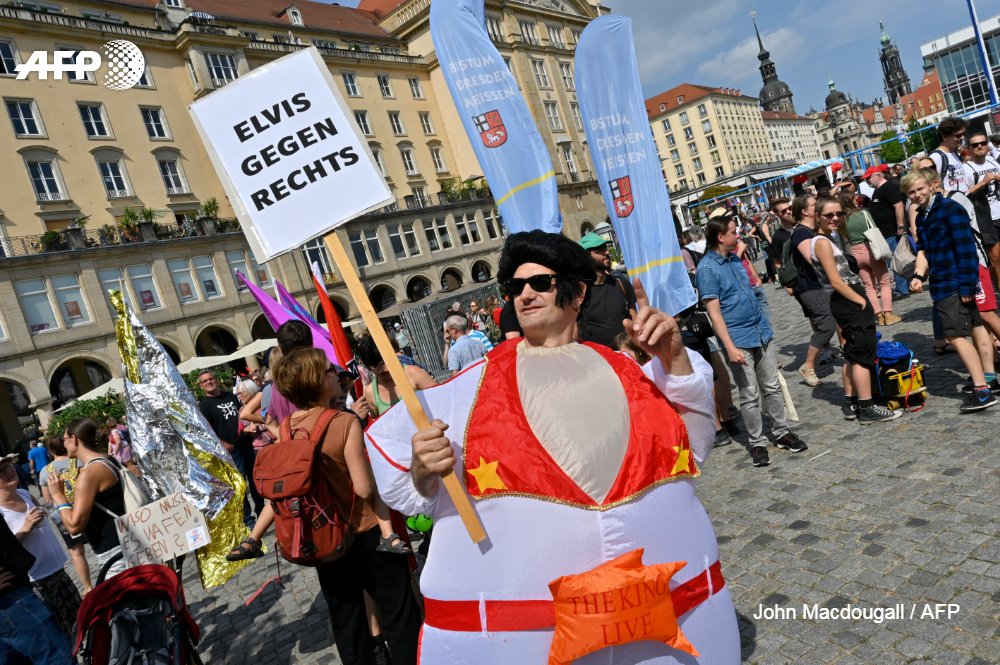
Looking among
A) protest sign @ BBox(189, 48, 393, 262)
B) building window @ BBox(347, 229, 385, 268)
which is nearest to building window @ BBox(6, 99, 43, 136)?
building window @ BBox(347, 229, 385, 268)

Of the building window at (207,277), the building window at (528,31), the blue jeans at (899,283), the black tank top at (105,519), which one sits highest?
the building window at (528,31)

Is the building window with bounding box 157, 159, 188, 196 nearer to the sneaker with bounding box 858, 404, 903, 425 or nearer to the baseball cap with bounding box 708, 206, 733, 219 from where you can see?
the baseball cap with bounding box 708, 206, 733, 219

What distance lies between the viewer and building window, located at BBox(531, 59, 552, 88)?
54.3 meters

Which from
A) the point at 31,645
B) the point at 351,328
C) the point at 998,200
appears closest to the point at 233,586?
the point at 31,645

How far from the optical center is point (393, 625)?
327 cm

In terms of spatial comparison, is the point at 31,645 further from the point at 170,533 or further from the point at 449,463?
the point at 449,463

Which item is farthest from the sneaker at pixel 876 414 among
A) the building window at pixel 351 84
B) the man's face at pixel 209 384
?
the building window at pixel 351 84

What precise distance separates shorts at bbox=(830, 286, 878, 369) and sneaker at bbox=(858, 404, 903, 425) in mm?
382

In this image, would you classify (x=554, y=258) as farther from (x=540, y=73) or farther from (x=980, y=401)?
(x=540, y=73)

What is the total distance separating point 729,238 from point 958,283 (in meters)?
1.73

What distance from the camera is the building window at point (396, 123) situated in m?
46.5

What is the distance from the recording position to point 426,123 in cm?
4856

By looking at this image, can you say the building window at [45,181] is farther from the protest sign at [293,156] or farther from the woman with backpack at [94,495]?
the protest sign at [293,156]

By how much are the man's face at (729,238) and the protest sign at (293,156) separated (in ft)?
11.7
